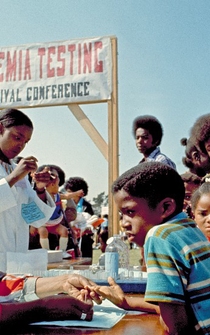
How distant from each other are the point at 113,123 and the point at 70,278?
309cm

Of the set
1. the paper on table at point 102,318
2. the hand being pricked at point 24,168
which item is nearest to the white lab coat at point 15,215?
the hand being pricked at point 24,168

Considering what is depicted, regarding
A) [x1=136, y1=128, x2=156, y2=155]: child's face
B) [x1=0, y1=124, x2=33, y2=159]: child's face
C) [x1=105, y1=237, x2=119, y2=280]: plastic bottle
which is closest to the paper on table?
[x1=105, y1=237, x2=119, y2=280]: plastic bottle

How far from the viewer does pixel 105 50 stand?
450 centimetres

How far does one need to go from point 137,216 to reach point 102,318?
0.34 m

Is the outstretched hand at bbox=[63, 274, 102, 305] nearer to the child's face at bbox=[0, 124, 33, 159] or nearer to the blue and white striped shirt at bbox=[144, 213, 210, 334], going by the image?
the blue and white striped shirt at bbox=[144, 213, 210, 334]

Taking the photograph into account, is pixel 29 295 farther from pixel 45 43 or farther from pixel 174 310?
pixel 45 43

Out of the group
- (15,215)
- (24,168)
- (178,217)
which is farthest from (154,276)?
(15,215)

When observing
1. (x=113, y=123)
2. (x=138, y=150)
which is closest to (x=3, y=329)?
(x=138, y=150)

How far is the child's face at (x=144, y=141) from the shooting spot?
12.6ft

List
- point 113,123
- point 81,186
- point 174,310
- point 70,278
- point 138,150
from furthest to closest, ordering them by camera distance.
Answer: point 81,186 → point 113,123 → point 138,150 → point 70,278 → point 174,310

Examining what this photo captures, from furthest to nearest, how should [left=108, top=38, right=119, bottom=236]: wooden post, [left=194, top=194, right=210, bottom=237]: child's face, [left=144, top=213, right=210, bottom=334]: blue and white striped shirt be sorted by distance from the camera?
[left=108, top=38, right=119, bottom=236]: wooden post
[left=194, top=194, right=210, bottom=237]: child's face
[left=144, top=213, right=210, bottom=334]: blue and white striped shirt

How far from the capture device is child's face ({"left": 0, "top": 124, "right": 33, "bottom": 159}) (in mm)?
2465

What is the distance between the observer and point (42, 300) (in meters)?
1.12

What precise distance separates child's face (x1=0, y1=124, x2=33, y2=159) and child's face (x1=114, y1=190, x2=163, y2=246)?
145 cm
